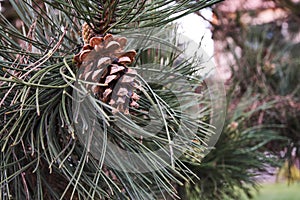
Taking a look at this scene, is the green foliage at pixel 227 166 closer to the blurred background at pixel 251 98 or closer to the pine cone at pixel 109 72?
the blurred background at pixel 251 98

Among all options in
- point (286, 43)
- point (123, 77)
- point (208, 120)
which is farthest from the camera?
point (286, 43)

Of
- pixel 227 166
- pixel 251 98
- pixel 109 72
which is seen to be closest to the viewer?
pixel 109 72

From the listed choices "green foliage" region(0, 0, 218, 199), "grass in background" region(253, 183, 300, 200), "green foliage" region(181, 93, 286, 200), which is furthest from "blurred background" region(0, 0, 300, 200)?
"grass in background" region(253, 183, 300, 200)

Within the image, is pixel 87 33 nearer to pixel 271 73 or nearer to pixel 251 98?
pixel 251 98

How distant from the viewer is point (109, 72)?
0.77ft

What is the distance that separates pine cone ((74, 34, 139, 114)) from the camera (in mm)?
233

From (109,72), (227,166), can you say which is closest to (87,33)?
(109,72)

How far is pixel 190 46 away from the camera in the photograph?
0.38 metres

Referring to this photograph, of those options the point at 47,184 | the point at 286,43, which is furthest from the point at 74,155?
the point at 286,43

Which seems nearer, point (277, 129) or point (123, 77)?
point (123, 77)

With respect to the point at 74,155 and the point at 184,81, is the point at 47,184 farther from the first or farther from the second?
the point at 184,81

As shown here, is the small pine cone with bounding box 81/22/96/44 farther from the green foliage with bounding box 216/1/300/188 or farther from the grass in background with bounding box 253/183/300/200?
the grass in background with bounding box 253/183/300/200

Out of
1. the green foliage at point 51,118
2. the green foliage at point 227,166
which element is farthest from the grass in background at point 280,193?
the green foliage at point 51,118

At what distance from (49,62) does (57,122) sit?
0.04 meters
